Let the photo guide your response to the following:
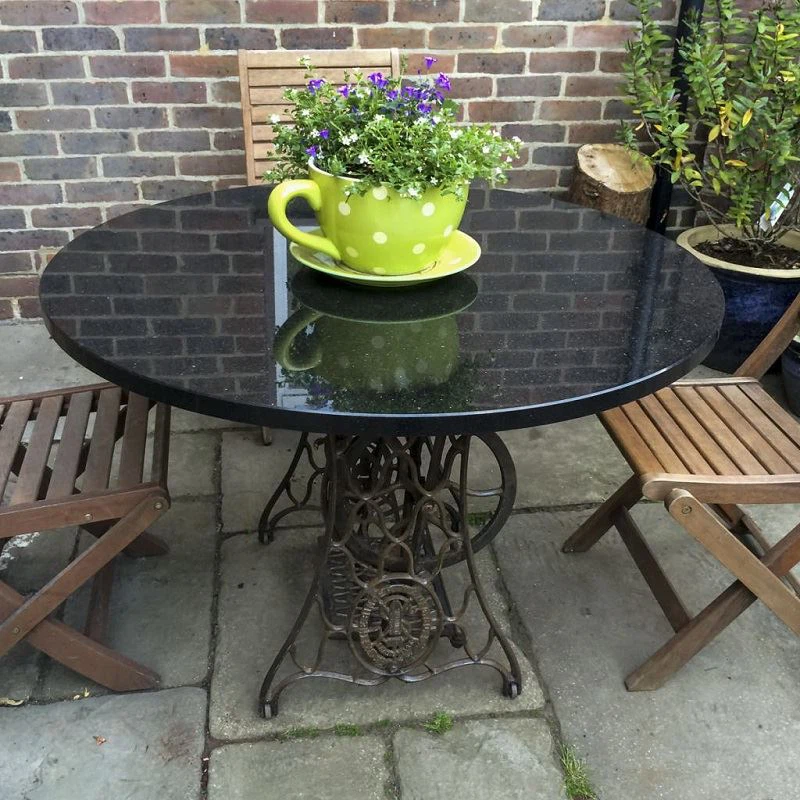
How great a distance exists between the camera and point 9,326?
3543mm

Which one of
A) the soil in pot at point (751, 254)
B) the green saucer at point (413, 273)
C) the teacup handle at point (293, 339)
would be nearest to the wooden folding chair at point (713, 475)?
the green saucer at point (413, 273)

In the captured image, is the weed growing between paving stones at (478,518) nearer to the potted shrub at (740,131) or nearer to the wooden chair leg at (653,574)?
the wooden chair leg at (653,574)

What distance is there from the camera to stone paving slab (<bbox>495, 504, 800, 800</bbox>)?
1.79 meters

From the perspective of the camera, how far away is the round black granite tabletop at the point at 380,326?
1283 millimetres

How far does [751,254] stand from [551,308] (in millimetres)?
2139

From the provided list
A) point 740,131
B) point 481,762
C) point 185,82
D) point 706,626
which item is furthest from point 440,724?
point 185,82

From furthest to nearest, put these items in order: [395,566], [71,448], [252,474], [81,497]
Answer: [252,474]
[395,566]
[71,448]
[81,497]

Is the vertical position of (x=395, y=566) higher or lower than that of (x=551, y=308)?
lower

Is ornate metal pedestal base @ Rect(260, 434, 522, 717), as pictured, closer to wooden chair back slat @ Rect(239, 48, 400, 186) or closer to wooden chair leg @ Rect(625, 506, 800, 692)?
wooden chair leg @ Rect(625, 506, 800, 692)

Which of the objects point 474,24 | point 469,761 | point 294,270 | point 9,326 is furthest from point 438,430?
point 9,326

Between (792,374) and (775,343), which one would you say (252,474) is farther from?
(792,374)

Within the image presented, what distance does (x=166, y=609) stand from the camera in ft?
7.12

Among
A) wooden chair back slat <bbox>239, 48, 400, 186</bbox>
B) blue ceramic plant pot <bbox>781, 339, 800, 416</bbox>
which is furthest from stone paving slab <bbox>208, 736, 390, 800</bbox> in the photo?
blue ceramic plant pot <bbox>781, 339, 800, 416</bbox>

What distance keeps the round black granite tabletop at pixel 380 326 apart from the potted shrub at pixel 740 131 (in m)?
1.42
